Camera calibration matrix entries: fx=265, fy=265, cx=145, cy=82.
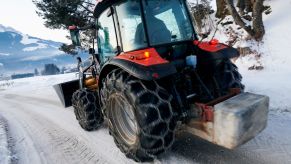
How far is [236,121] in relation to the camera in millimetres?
2637

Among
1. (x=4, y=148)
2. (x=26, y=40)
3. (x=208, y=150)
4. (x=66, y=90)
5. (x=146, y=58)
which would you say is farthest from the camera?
(x=26, y=40)

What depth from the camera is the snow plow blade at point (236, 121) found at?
2.67 m

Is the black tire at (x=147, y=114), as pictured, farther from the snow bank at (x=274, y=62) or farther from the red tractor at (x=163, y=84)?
the snow bank at (x=274, y=62)

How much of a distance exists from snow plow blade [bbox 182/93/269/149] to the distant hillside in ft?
220

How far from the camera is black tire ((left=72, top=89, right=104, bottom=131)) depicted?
4977 mm

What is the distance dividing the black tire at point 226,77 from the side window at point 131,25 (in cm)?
126

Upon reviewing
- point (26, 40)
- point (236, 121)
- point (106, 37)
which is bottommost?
point (236, 121)

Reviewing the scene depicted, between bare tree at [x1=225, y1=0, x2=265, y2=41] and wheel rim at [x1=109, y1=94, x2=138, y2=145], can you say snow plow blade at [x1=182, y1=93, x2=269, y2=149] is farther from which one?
bare tree at [x1=225, y1=0, x2=265, y2=41]

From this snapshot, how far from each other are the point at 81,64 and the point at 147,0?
285cm

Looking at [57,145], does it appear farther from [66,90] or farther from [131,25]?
[131,25]

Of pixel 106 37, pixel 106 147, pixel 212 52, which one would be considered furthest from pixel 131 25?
pixel 106 147

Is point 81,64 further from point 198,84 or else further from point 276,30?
point 276,30

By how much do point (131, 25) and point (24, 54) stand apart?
9127cm

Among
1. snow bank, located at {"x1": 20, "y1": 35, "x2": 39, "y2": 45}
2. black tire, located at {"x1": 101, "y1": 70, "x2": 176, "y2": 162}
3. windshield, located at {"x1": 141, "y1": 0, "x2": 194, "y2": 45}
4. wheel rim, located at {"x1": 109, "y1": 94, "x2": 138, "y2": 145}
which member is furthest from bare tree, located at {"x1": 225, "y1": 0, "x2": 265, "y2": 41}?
snow bank, located at {"x1": 20, "y1": 35, "x2": 39, "y2": 45}
